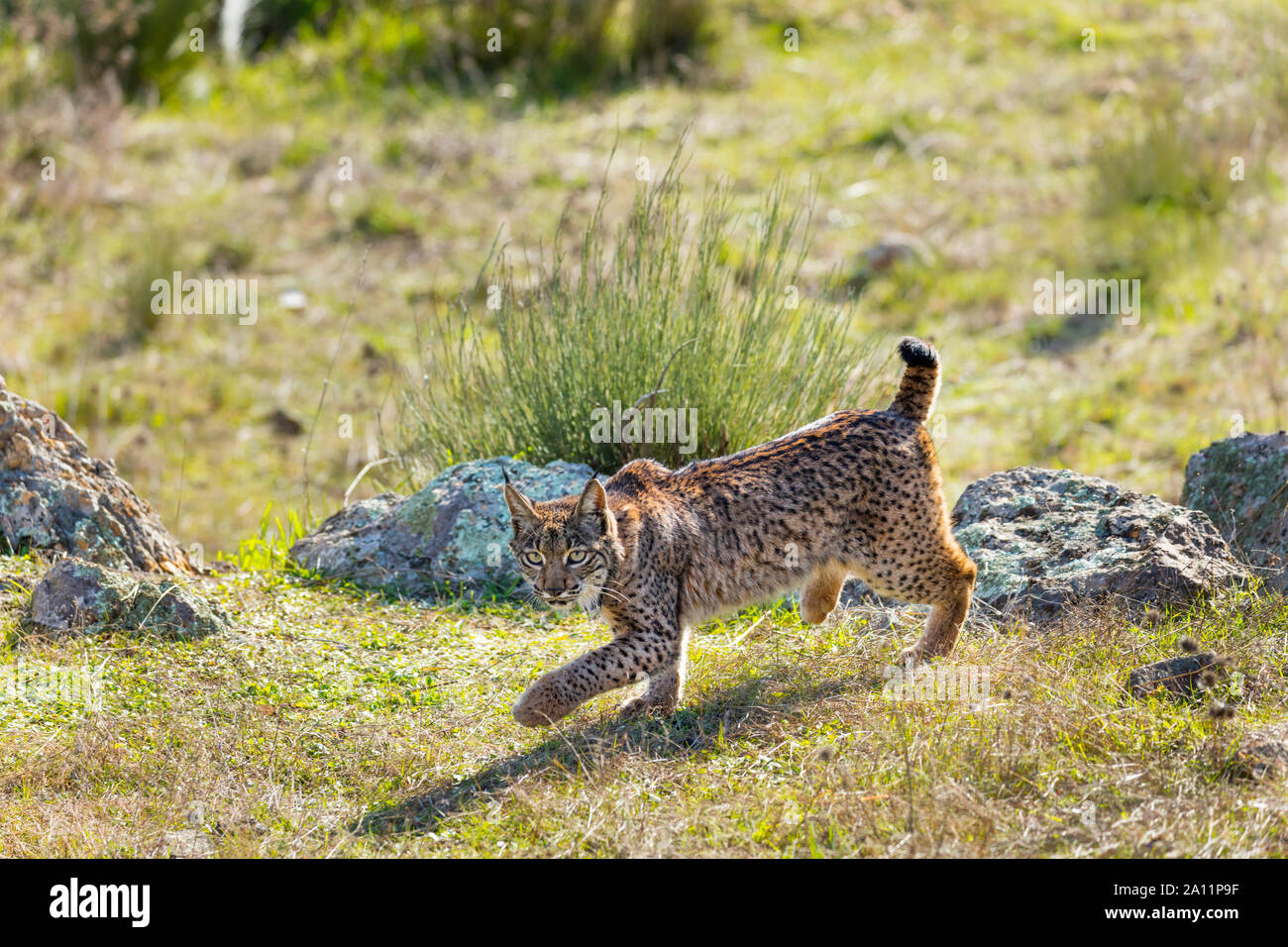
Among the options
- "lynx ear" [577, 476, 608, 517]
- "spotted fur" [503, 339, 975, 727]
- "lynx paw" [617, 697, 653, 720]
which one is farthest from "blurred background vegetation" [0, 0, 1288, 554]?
"lynx paw" [617, 697, 653, 720]

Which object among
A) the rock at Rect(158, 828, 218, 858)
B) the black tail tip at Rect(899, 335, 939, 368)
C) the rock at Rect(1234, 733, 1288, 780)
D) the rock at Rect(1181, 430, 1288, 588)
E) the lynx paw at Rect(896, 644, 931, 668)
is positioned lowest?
the rock at Rect(158, 828, 218, 858)

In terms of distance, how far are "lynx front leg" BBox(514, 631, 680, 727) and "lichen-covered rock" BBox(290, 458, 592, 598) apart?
155cm

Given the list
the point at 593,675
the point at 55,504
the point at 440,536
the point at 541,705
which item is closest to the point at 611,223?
the point at 440,536

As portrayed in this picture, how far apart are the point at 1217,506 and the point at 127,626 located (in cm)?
451

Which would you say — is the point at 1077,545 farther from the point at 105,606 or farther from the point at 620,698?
the point at 105,606

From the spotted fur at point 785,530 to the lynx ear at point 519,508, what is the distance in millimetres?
17

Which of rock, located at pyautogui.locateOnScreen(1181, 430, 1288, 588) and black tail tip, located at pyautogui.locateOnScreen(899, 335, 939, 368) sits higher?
black tail tip, located at pyautogui.locateOnScreen(899, 335, 939, 368)

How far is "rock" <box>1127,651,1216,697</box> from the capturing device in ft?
15.2

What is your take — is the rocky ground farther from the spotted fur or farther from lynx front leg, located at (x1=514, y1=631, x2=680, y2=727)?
the spotted fur

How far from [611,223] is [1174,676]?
298 inches

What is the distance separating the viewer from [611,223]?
11.5m

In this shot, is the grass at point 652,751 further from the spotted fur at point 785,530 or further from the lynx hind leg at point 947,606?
the spotted fur at point 785,530

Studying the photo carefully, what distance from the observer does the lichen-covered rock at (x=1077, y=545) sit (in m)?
5.53

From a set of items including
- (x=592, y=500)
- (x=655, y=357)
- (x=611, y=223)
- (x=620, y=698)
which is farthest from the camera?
(x=611, y=223)
